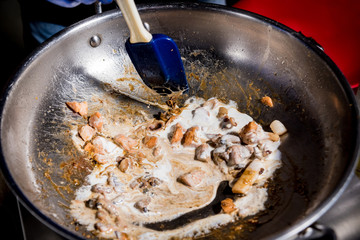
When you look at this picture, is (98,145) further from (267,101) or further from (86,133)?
(267,101)

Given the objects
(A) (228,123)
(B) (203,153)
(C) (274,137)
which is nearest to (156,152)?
(B) (203,153)

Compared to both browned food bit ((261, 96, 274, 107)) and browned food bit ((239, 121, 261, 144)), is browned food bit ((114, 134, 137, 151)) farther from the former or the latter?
browned food bit ((261, 96, 274, 107))

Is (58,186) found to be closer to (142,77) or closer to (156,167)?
(156,167)

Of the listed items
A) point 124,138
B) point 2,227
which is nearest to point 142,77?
point 124,138

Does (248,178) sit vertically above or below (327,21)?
below

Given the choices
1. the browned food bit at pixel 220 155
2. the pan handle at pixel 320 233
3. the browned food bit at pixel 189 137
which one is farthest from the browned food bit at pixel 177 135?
the pan handle at pixel 320 233

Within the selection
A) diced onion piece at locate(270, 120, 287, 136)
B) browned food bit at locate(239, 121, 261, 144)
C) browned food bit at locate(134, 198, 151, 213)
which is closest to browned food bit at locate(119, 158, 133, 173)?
browned food bit at locate(134, 198, 151, 213)
